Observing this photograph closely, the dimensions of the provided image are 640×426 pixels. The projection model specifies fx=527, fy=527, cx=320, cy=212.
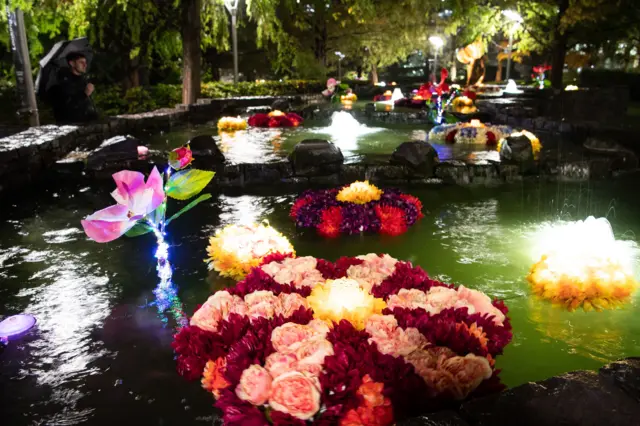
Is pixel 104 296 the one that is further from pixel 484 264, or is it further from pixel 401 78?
pixel 401 78

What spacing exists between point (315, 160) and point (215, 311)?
631 cm

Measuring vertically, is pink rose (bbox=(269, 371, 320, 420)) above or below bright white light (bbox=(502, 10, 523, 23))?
below

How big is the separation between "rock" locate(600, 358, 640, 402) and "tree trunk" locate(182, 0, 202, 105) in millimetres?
18807

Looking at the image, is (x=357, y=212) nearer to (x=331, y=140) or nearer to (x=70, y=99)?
(x=331, y=140)

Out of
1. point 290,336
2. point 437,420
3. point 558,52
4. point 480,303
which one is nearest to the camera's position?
point 437,420

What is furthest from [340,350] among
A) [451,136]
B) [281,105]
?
[281,105]

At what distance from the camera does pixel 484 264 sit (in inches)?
220

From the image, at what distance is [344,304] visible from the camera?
11.4ft

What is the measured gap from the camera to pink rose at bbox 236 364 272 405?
273 centimetres

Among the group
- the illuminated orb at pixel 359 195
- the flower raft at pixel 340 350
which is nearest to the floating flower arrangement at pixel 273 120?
the illuminated orb at pixel 359 195

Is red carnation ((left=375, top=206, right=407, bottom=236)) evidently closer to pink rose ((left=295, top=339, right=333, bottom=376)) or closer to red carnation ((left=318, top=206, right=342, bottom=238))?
red carnation ((left=318, top=206, right=342, bottom=238))

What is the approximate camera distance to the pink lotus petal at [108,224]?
14.2 ft

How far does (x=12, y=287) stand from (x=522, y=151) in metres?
8.47

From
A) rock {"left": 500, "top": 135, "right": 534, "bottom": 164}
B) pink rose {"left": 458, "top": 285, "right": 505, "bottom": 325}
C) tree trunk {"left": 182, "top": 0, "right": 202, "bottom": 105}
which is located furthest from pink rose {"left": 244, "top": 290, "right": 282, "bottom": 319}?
tree trunk {"left": 182, "top": 0, "right": 202, "bottom": 105}
